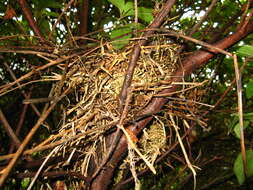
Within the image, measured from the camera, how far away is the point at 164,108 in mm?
607

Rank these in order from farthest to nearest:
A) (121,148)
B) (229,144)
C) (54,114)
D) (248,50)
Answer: (229,144)
(54,114)
(121,148)
(248,50)

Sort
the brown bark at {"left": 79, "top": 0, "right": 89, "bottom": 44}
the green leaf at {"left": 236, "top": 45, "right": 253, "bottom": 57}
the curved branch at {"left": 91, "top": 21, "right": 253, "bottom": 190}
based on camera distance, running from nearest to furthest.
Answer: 1. the green leaf at {"left": 236, "top": 45, "right": 253, "bottom": 57}
2. the curved branch at {"left": 91, "top": 21, "right": 253, "bottom": 190}
3. the brown bark at {"left": 79, "top": 0, "right": 89, "bottom": 44}

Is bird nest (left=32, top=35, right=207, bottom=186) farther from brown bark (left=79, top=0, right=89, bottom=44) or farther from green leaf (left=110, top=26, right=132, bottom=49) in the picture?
brown bark (left=79, top=0, right=89, bottom=44)

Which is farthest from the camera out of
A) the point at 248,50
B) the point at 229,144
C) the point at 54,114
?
the point at 229,144

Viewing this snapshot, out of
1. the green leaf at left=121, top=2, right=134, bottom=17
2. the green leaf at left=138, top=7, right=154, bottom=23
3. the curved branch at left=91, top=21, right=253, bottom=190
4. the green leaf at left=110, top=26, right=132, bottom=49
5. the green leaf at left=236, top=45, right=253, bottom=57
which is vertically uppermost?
the green leaf at left=121, top=2, right=134, bottom=17

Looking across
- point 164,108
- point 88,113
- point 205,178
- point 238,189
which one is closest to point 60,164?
point 88,113

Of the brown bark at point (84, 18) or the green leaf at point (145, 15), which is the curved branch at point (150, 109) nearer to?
the green leaf at point (145, 15)

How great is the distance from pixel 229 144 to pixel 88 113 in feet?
4.86

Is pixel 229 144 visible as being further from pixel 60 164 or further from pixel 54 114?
pixel 60 164

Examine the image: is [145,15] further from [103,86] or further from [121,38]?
[103,86]

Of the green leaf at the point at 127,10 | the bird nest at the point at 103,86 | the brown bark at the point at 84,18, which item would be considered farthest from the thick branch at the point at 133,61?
the brown bark at the point at 84,18

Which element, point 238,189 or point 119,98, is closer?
point 119,98

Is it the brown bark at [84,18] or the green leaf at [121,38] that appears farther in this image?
the brown bark at [84,18]

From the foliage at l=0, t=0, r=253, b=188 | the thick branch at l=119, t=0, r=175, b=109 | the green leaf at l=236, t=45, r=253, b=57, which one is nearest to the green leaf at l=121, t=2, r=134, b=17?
the foliage at l=0, t=0, r=253, b=188
